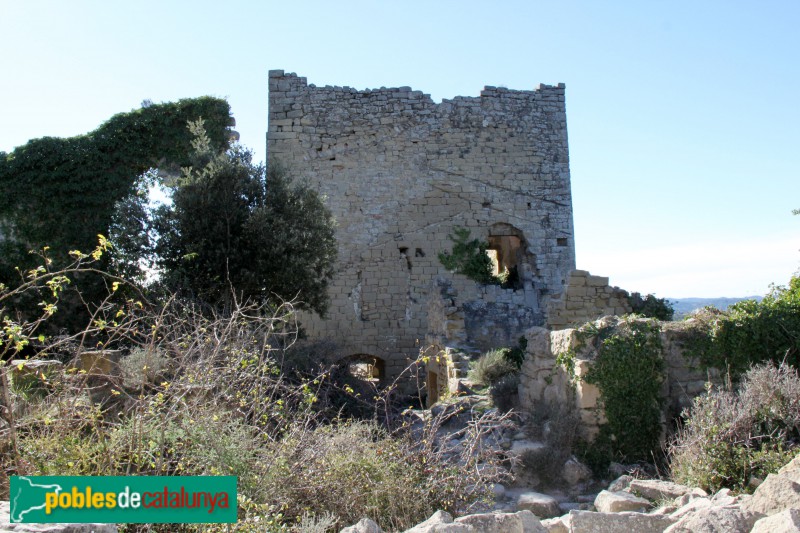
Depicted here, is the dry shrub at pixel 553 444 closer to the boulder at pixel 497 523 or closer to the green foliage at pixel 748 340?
the green foliage at pixel 748 340

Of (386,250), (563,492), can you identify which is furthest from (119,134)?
(563,492)

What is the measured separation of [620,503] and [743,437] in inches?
57.7

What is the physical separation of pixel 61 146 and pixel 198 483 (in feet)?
39.4

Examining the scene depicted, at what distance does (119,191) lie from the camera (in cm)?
1329

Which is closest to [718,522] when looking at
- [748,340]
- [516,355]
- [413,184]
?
[748,340]

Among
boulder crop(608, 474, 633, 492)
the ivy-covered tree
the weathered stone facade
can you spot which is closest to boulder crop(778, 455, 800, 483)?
boulder crop(608, 474, 633, 492)

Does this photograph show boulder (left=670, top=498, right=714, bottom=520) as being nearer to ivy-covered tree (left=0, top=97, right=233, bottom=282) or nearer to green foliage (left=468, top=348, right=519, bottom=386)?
green foliage (left=468, top=348, right=519, bottom=386)

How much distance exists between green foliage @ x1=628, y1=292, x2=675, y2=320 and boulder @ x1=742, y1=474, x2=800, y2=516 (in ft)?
23.2

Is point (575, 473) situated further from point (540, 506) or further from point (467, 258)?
point (467, 258)

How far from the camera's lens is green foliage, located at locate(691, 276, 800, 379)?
21.3ft

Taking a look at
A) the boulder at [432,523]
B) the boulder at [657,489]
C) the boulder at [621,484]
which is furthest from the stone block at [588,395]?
the boulder at [432,523]

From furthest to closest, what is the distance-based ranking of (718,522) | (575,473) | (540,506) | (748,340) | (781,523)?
(748,340), (575,473), (540,506), (718,522), (781,523)

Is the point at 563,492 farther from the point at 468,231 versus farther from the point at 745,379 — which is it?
the point at 468,231

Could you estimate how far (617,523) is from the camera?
12.3ft
